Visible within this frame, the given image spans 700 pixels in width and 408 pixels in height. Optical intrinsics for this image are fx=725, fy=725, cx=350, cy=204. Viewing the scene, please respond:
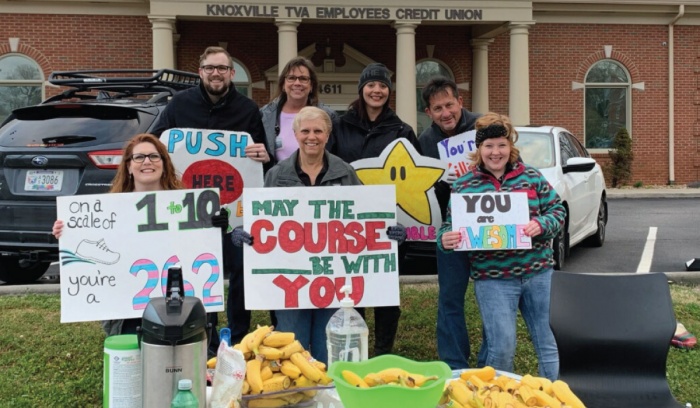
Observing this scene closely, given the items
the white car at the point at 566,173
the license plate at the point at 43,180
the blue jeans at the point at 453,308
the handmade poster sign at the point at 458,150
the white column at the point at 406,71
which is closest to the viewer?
the blue jeans at the point at 453,308

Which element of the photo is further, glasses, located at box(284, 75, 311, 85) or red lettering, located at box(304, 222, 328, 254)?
glasses, located at box(284, 75, 311, 85)

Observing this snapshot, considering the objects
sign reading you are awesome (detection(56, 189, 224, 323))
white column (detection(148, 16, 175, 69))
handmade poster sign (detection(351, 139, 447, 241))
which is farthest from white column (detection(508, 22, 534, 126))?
sign reading you are awesome (detection(56, 189, 224, 323))

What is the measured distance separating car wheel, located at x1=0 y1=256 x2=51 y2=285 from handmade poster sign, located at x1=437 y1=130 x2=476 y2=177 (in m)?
4.87

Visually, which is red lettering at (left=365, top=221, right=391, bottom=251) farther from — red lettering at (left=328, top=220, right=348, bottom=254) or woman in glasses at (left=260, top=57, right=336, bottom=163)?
woman in glasses at (left=260, top=57, right=336, bottom=163)

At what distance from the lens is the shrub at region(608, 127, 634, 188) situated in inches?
835

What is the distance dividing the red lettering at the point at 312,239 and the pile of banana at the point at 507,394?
5.13ft

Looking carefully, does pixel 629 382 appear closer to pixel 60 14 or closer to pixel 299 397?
pixel 299 397

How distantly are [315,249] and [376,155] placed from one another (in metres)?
1.03

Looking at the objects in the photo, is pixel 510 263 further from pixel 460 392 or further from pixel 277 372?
pixel 277 372

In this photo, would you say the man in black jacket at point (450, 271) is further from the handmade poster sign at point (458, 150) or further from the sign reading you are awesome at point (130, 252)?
the sign reading you are awesome at point (130, 252)

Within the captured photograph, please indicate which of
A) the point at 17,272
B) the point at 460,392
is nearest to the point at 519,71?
the point at 17,272

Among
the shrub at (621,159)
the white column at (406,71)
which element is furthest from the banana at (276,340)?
the shrub at (621,159)

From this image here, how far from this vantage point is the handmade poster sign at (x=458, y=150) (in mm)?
4594

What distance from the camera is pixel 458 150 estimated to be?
463 centimetres
